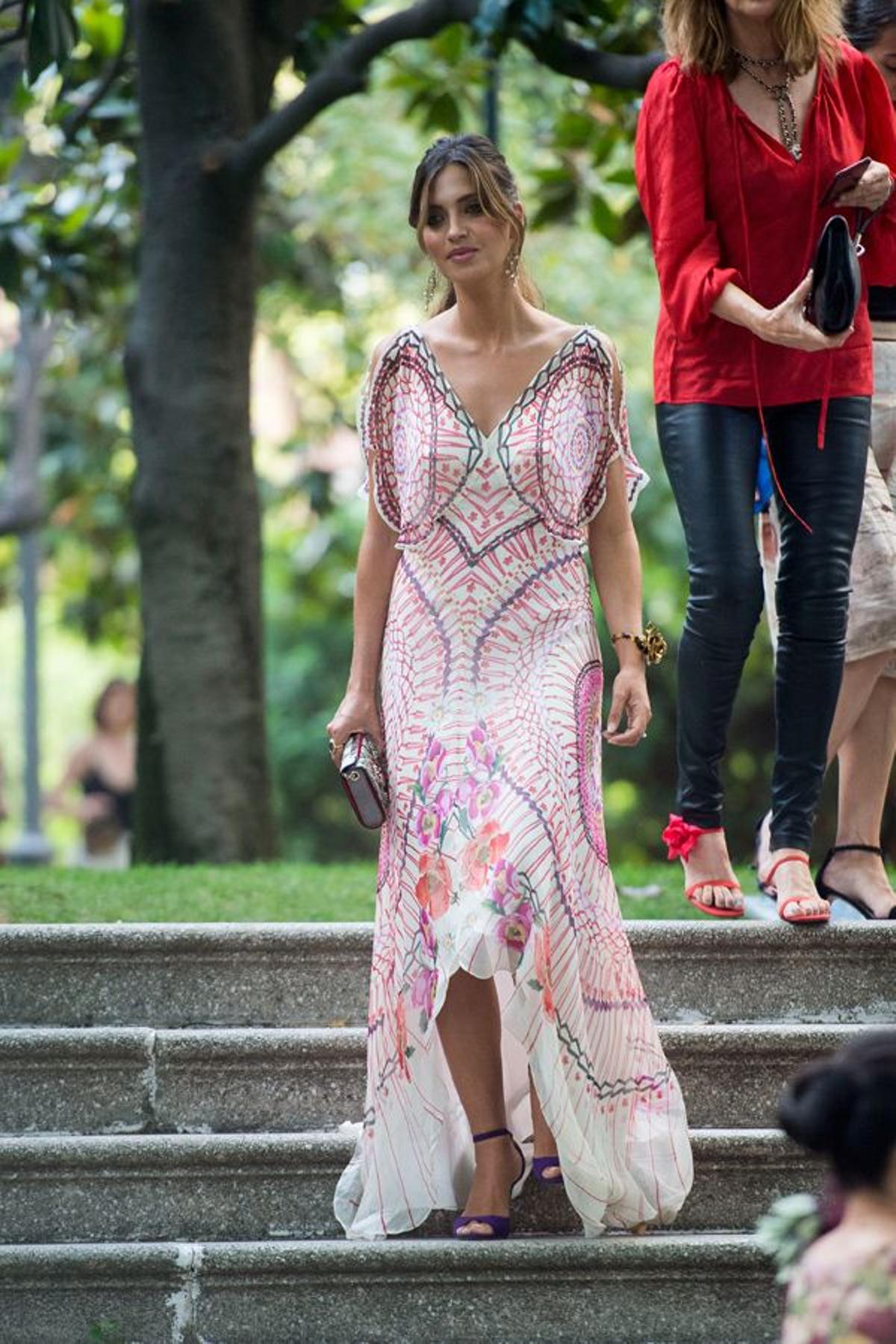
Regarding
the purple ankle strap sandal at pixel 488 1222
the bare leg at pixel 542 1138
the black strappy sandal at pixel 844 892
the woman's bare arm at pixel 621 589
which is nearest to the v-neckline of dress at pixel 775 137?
the woman's bare arm at pixel 621 589

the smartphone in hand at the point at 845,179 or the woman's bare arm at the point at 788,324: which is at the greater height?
the smartphone in hand at the point at 845,179

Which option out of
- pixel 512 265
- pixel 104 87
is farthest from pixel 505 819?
pixel 104 87

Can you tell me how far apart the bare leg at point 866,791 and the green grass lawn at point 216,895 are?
501 millimetres

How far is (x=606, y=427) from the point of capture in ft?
14.6

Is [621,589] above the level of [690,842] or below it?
above

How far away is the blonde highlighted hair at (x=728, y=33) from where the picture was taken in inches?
190

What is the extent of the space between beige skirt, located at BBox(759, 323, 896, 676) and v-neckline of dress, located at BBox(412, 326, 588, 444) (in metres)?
1.01

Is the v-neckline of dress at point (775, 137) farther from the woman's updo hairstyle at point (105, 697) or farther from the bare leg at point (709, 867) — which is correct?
the woman's updo hairstyle at point (105, 697)

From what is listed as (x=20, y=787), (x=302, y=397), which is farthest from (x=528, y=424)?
(x=20, y=787)

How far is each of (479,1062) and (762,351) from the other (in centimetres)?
182

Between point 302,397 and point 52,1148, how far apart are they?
47.6ft

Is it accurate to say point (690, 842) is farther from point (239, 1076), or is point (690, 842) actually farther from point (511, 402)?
point (511, 402)

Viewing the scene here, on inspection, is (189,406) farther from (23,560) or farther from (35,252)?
(23,560)

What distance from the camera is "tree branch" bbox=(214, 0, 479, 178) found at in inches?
302
